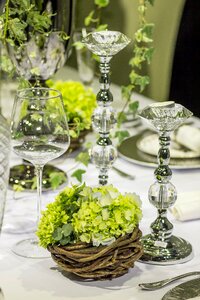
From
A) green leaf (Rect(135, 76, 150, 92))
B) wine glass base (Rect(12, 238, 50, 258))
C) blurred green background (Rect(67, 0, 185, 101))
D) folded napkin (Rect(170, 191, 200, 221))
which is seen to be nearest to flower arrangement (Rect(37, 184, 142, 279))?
wine glass base (Rect(12, 238, 50, 258))

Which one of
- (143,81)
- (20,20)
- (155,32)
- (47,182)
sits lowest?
(155,32)

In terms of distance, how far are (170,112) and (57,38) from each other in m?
0.50

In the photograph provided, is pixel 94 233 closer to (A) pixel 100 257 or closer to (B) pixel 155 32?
(A) pixel 100 257

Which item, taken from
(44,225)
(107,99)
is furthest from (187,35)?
(44,225)

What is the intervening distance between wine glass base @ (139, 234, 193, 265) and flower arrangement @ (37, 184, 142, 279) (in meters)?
0.08

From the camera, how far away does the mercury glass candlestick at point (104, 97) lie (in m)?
1.30

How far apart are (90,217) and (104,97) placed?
28cm

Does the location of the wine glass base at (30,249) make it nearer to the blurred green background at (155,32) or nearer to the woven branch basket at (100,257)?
the woven branch basket at (100,257)

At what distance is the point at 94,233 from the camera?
1124mm

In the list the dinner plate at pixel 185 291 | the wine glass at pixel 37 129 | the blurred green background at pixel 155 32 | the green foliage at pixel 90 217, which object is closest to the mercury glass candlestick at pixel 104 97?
the wine glass at pixel 37 129

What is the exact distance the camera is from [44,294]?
3.69 ft

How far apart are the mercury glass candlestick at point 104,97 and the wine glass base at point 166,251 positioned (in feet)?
0.54

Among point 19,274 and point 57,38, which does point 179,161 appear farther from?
point 19,274

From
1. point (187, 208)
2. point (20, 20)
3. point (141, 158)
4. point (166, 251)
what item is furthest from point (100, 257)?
point (141, 158)
